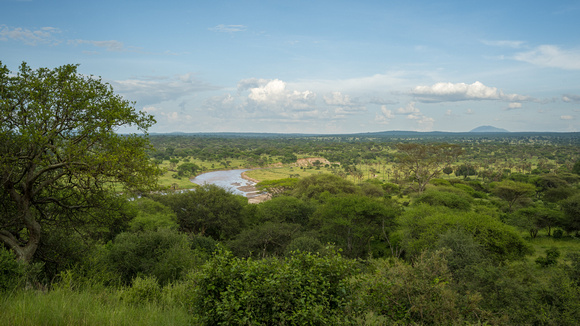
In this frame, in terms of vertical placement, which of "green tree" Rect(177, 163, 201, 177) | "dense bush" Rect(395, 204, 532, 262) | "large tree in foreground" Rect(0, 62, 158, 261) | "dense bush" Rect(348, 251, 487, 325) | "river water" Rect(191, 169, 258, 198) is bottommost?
"river water" Rect(191, 169, 258, 198)

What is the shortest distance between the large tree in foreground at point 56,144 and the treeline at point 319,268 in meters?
1.71

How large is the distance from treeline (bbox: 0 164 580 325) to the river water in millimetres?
31018

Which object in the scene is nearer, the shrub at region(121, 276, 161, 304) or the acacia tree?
the shrub at region(121, 276, 161, 304)

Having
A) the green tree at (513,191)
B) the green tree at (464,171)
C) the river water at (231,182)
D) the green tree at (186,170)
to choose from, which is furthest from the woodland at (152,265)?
the green tree at (464,171)

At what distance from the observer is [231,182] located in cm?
→ 8119

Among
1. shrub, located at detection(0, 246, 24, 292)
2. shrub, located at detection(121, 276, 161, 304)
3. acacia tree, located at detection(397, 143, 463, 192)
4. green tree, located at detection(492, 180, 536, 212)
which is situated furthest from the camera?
acacia tree, located at detection(397, 143, 463, 192)

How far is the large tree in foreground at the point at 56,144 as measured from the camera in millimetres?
8148

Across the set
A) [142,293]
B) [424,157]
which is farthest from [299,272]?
[424,157]

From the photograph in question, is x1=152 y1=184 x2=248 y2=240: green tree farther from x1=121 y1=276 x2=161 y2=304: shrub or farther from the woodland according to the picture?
x1=121 y1=276 x2=161 y2=304: shrub

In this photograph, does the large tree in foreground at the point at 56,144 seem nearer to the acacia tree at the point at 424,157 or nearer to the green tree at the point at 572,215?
the green tree at the point at 572,215

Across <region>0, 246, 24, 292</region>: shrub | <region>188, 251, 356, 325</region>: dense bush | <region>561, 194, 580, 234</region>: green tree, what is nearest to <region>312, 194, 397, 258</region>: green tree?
<region>561, 194, 580, 234</region>: green tree

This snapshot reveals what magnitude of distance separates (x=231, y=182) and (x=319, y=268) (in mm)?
76344

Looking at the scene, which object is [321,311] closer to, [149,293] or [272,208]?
[149,293]

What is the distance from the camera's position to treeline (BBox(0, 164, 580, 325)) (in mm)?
6156
